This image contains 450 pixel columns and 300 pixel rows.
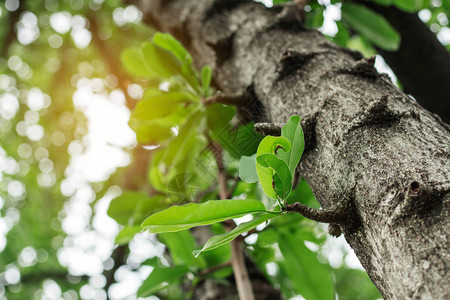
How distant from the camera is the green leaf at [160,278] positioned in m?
1.16

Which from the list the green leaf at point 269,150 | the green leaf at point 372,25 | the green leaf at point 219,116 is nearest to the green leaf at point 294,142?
Result: the green leaf at point 269,150

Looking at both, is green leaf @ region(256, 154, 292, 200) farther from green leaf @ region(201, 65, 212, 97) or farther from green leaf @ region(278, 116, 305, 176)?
green leaf @ region(201, 65, 212, 97)

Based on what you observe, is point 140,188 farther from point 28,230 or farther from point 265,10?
point 265,10

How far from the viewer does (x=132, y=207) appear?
133 centimetres

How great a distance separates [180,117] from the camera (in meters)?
1.31

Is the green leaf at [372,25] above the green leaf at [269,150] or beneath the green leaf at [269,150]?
above

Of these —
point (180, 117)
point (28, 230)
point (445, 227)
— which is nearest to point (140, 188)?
point (28, 230)

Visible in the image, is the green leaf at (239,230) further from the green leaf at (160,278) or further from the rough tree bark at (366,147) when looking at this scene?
the green leaf at (160,278)

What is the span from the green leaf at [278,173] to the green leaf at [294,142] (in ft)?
0.13

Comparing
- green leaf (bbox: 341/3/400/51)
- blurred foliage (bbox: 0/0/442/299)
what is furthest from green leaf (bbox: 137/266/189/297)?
green leaf (bbox: 341/3/400/51)

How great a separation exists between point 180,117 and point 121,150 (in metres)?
2.32

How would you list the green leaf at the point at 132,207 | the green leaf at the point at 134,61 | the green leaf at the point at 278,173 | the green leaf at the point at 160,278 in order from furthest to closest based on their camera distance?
1. the green leaf at the point at 134,61
2. the green leaf at the point at 132,207
3. the green leaf at the point at 160,278
4. the green leaf at the point at 278,173

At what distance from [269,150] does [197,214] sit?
6.7 inches

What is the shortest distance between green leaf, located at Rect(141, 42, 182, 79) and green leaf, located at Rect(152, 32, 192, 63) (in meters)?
0.01
